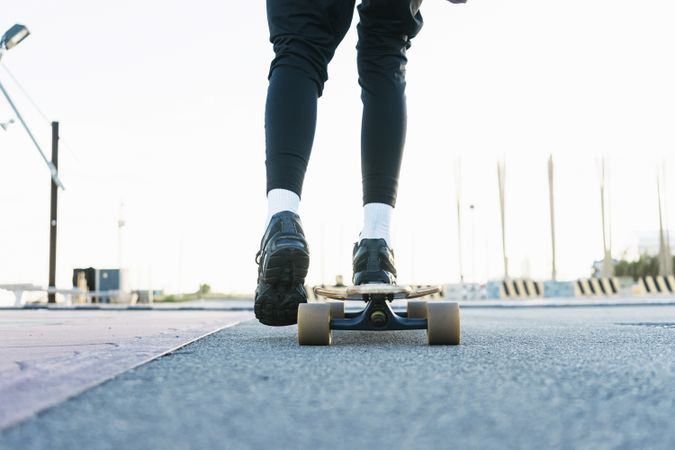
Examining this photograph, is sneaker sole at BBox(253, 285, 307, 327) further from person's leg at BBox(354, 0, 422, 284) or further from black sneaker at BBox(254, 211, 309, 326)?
person's leg at BBox(354, 0, 422, 284)

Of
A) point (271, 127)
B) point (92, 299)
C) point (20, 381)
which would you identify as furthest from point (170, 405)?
point (92, 299)

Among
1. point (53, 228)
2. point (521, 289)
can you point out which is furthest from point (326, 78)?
point (521, 289)

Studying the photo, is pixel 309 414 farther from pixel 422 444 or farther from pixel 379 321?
pixel 379 321

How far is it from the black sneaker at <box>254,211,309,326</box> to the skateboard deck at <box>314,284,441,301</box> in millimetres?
96

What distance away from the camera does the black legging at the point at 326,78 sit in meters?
1.98

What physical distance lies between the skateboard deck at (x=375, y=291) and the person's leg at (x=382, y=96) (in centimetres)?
31

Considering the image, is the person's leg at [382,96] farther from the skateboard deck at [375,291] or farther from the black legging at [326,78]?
the skateboard deck at [375,291]

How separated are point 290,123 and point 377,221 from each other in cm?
39

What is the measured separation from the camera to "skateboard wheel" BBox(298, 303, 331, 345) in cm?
162

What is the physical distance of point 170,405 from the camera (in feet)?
2.68

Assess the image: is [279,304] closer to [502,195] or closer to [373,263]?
[373,263]

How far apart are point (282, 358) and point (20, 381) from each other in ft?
1.48

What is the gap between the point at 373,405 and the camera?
81 centimetres

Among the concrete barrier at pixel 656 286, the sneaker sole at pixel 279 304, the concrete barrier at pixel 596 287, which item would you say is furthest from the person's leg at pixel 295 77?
the concrete barrier at pixel 656 286
